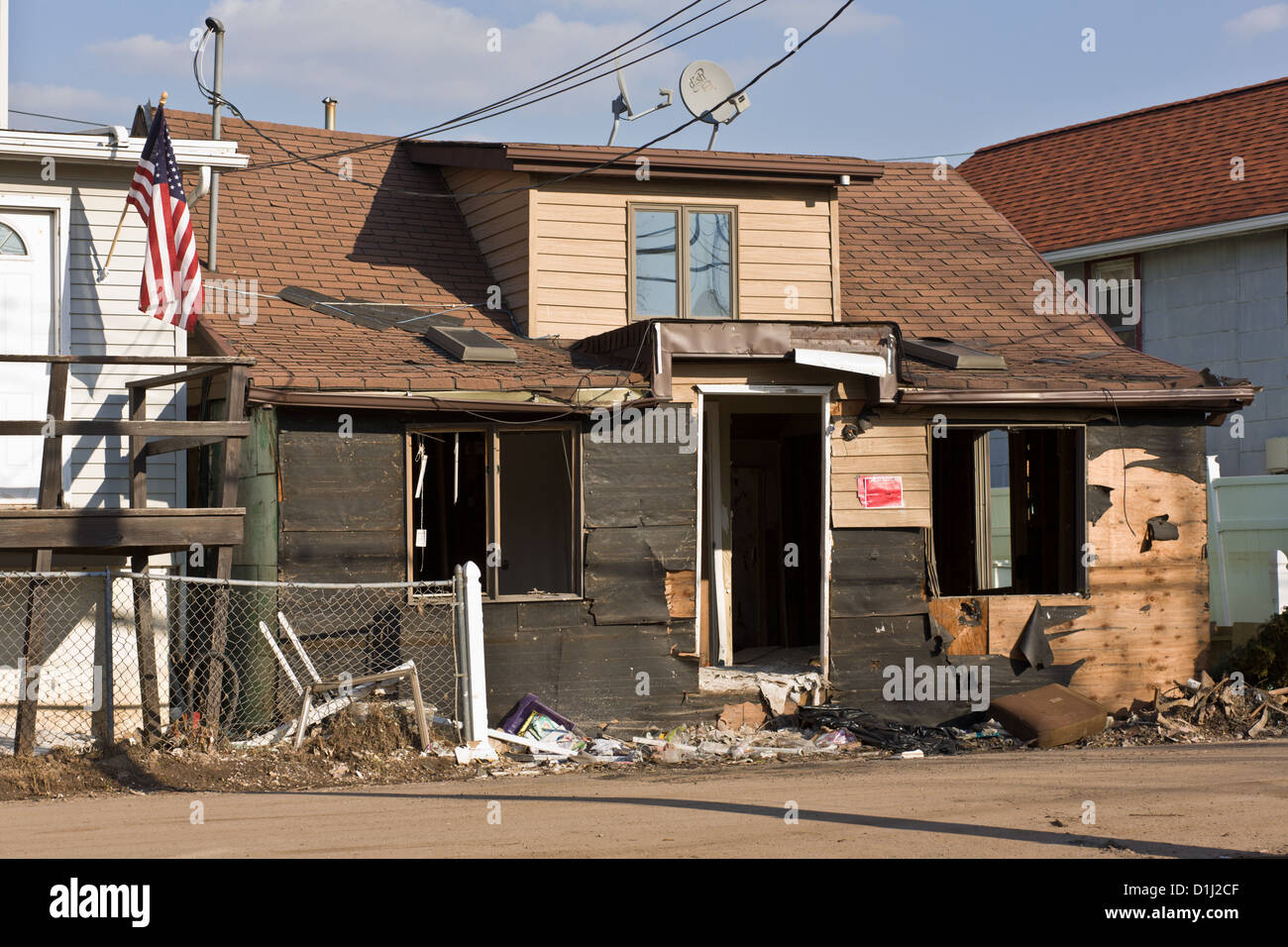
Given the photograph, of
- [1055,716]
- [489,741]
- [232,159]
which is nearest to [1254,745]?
[1055,716]

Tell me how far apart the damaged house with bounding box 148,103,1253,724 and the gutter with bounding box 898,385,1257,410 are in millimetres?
38

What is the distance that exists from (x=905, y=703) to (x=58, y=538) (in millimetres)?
8301

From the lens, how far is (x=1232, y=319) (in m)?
21.2

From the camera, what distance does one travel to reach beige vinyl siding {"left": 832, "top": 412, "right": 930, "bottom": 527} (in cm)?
1445

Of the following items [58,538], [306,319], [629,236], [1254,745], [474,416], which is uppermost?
[629,236]

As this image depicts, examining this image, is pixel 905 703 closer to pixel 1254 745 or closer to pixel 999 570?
pixel 1254 745

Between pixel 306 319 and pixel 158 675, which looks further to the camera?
pixel 306 319

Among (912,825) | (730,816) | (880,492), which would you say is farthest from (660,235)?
(912,825)

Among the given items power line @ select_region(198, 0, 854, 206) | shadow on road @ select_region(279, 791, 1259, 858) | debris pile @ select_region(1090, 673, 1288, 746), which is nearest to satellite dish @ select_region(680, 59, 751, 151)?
power line @ select_region(198, 0, 854, 206)

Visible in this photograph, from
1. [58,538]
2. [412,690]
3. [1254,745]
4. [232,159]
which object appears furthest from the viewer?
[232,159]

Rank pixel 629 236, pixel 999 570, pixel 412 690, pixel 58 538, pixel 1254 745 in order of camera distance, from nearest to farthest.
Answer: pixel 58 538 < pixel 412 690 < pixel 1254 745 < pixel 629 236 < pixel 999 570

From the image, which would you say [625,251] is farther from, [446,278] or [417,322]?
[417,322]

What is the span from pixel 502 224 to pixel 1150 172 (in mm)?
12479

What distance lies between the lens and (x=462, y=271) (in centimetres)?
1631
